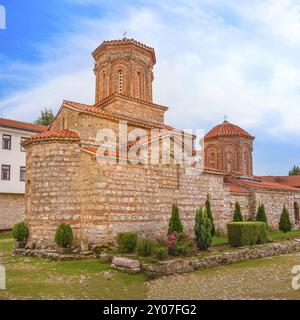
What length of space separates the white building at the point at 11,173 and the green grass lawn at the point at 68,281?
1272 cm

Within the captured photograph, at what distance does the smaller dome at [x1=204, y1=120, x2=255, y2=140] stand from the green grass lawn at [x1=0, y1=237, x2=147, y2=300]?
17.3 metres

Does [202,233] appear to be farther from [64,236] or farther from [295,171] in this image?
[295,171]

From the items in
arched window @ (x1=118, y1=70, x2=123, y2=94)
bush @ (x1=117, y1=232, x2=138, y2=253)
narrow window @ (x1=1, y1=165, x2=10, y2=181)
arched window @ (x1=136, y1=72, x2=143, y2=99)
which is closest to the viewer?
bush @ (x1=117, y1=232, x2=138, y2=253)

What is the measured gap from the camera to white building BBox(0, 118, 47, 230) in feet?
71.7

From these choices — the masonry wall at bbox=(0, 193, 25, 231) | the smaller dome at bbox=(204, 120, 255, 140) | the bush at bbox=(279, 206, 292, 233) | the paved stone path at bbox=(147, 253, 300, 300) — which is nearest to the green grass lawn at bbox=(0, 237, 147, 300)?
the paved stone path at bbox=(147, 253, 300, 300)

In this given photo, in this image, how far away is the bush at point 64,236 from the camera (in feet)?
35.7

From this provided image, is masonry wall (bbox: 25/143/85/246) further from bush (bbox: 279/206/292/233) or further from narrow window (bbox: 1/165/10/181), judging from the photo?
bush (bbox: 279/206/292/233)

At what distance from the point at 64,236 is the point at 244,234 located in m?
6.88

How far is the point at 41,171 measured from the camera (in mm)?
12078

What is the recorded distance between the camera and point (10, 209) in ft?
73.0

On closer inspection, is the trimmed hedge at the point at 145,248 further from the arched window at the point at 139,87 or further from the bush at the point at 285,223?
the bush at the point at 285,223

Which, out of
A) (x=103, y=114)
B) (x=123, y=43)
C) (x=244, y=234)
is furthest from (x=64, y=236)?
(x=123, y=43)

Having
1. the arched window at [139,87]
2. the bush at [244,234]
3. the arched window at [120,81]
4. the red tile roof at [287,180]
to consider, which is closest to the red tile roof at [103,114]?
the arched window at [139,87]
